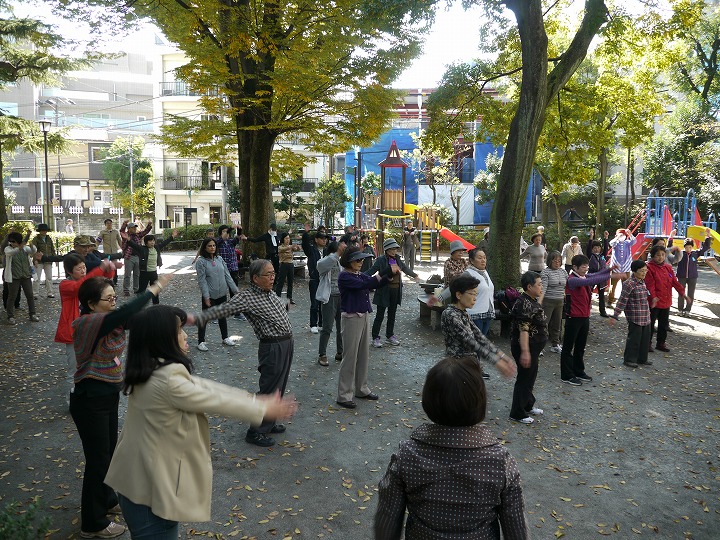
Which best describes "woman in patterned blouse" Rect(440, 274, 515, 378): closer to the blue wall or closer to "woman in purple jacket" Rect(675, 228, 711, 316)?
"woman in purple jacket" Rect(675, 228, 711, 316)

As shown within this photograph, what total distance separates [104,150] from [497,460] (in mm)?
55821

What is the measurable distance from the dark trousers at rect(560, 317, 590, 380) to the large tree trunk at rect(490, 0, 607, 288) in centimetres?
319

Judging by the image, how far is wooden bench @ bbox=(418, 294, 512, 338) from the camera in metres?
10.1

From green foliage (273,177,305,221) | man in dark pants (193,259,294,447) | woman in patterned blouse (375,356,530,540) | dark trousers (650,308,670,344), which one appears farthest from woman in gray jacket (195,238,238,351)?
green foliage (273,177,305,221)

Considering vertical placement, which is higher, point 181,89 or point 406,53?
point 181,89

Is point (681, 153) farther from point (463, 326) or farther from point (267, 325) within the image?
point (267, 325)

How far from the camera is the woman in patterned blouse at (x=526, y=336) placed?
229 inches

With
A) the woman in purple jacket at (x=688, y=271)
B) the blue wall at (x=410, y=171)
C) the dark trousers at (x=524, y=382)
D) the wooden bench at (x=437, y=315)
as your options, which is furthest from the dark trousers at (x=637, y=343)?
the blue wall at (x=410, y=171)

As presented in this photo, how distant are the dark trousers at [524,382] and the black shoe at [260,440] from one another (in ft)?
9.05

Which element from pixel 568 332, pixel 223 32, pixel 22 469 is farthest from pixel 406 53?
pixel 22 469

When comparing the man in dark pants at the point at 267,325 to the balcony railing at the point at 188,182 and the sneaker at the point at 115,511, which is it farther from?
the balcony railing at the point at 188,182

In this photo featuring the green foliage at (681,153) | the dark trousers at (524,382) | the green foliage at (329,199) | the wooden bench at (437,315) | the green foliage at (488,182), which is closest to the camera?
the dark trousers at (524,382)

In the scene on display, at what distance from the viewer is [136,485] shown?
2.66m

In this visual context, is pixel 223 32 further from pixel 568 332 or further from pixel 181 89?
pixel 181 89
